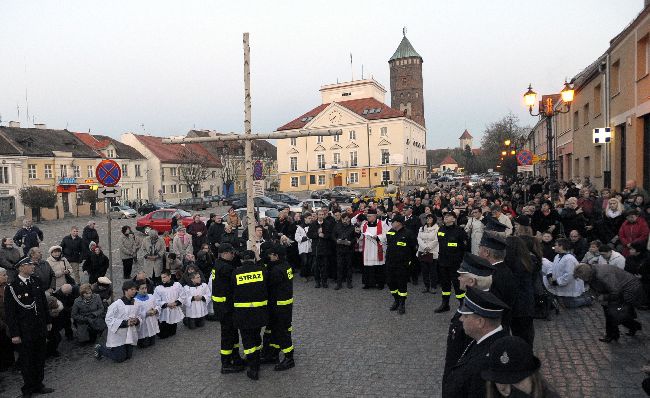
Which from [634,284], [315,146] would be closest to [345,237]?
[634,284]

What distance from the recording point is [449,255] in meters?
9.63

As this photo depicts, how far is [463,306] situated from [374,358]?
14.2ft

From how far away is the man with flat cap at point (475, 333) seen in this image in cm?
314

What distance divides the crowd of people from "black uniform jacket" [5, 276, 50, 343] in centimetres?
2

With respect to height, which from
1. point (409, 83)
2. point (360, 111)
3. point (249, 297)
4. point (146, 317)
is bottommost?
point (146, 317)

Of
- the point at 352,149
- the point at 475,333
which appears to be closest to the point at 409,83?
the point at 352,149

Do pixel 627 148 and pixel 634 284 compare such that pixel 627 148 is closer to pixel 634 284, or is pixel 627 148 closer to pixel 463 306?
pixel 634 284

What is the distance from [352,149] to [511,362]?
71.0m

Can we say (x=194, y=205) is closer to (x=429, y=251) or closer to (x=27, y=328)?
(x=429, y=251)

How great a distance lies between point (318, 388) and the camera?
21.2 feet

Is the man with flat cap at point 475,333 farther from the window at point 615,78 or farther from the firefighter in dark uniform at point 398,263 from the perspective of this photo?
the window at point 615,78

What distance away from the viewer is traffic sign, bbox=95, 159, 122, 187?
10.4m

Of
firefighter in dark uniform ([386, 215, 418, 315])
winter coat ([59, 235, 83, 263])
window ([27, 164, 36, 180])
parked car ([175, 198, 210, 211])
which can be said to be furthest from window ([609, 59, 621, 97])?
window ([27, 164, 36, 180])

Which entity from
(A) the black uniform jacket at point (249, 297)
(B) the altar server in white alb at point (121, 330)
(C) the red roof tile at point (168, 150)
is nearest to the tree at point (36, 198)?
(C) the red roof tile at point (168, 150)
